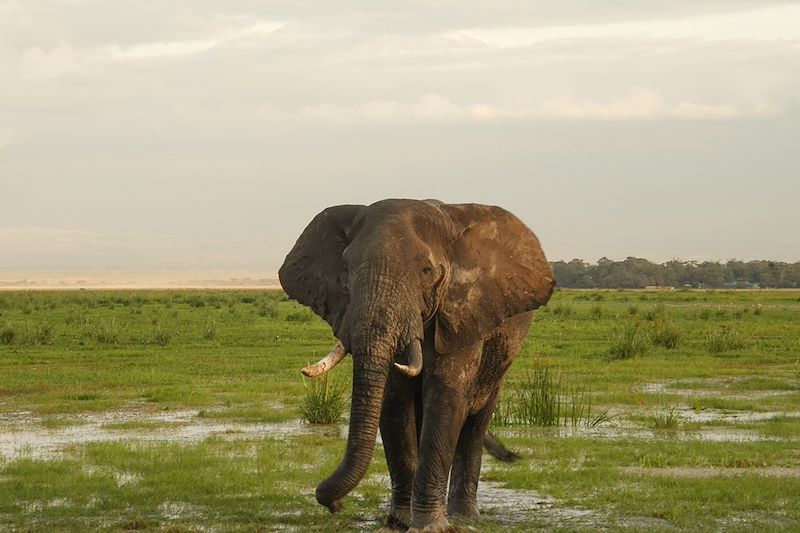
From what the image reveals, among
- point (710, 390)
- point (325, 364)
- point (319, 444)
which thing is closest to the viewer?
point (325, 364)

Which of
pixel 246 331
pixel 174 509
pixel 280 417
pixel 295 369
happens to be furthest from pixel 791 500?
pixel 246 331

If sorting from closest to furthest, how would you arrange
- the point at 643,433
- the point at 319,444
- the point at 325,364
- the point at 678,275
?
the point at 325,364 < the point at 319,444 < the point at 643,433 < the point at 678,275

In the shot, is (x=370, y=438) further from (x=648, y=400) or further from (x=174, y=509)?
(x=648, y=400)

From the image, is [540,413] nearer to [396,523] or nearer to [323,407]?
[323,407]

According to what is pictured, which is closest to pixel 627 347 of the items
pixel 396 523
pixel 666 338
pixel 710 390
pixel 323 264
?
pixel 666 338

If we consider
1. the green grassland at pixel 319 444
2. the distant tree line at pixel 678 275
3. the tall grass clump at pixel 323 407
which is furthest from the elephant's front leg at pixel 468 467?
the distant tree line at pixel 678 275

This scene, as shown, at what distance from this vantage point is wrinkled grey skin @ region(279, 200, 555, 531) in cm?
749

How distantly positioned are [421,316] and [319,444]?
6274 mm

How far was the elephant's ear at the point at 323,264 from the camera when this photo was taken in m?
8.41

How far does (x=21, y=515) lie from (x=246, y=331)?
82.8ft

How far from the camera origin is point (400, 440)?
8.67 metres

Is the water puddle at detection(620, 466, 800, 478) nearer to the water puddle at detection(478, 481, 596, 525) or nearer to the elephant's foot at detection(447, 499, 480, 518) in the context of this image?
the water puddle at detection(478, 481, 596, 525)

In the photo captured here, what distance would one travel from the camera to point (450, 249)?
8484mm

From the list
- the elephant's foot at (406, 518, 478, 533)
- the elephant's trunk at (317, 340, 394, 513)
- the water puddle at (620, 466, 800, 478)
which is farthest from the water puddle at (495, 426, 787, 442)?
the elephant's trunk at (317, 340, 394, 513)
